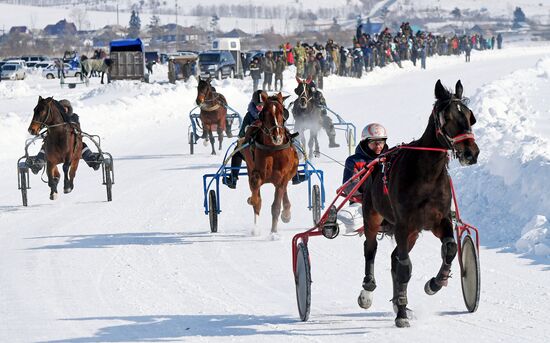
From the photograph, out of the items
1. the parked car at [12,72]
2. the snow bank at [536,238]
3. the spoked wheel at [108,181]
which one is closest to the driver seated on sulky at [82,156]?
the spoked wheel at [108,181]

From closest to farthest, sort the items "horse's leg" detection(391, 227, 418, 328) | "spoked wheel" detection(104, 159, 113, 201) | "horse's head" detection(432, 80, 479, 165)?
1. "horse's head" detection(432, 80, 479, 165)
2. "horse's leg" detection(391, 227, 418, 328)
3. "spoked wheel" detection(104, 159, 113, 201)

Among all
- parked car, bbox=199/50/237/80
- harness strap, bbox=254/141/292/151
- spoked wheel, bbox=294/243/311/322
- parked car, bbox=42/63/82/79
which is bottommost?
parked car, bbox=42/63/82/79

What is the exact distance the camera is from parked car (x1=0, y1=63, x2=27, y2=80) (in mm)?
61812

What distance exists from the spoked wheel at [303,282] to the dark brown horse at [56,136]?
29.0 feet

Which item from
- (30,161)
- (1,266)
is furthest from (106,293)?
(30,161)

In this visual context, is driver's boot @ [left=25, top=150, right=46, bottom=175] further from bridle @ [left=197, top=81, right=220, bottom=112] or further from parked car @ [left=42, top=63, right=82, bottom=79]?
parked car @ [left=42, top=63, right=82, bottom=79]

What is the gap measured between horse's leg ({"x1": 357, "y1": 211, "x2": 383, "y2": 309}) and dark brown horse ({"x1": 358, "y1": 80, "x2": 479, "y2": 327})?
1.47ft

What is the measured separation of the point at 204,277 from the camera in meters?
11.0

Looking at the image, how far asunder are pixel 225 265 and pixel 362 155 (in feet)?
8.13

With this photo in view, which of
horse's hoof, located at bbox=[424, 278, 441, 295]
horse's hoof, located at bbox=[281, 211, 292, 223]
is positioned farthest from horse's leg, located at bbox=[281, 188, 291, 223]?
horse's hoof, located at bbox=[424, 278, 441, 295]

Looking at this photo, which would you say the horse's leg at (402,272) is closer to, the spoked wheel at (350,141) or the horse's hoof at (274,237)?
A: the horse's hoof at (274,237)

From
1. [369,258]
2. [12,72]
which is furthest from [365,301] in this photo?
[12,72]

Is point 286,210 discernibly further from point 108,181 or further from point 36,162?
point 36,162

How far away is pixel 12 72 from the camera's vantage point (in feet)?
204
